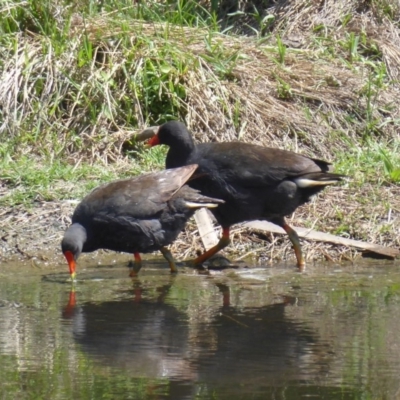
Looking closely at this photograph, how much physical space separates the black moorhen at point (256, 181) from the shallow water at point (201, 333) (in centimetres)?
42

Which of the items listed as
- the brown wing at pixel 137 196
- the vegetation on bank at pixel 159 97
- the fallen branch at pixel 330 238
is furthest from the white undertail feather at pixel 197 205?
the vegetation on bank at pixel 159 97

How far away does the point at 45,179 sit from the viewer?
28.2 ft

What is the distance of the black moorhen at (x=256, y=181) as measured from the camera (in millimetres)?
7504

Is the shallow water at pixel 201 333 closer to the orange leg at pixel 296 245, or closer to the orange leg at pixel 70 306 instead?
the orange leg at pixel 70 306

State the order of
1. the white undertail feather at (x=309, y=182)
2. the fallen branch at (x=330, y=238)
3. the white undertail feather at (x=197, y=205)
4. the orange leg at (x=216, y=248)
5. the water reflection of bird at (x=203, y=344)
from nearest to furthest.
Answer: the water reflection of bird at (x=203, y=344), the white undertail feather at (x=197, y=205), the white undertail feather at (x=309, y=182), the orange leg at (x=216, y=248), the fallen branch at (x=330, y=238)

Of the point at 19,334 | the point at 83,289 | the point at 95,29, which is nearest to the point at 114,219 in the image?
the point at 83,289

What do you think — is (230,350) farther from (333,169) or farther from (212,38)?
(212,38)

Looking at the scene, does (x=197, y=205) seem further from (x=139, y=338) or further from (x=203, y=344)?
(x=203, y=344)

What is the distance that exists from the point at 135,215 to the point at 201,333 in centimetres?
177

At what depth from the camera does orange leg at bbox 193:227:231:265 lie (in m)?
7.64

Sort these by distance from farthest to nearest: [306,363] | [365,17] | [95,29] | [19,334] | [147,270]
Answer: [365,17]
[95,29]
[147,270]
[19,334]
[306,363]

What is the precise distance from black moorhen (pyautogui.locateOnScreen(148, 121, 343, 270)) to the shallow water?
425mm

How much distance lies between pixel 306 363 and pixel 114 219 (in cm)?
253

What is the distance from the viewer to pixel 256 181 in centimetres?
750
